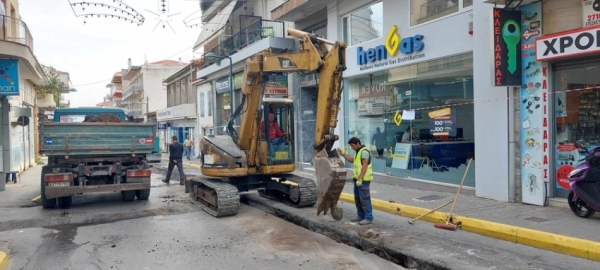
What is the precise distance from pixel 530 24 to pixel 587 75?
57.6 inches

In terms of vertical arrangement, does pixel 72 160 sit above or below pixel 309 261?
above

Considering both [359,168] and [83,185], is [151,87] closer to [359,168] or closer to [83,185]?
[83,185]

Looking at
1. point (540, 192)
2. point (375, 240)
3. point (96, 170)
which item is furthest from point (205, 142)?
point (540, 192)

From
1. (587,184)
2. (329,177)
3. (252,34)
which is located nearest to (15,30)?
(252,34)

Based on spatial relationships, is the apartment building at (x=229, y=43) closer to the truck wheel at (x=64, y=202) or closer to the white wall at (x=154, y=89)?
the truck wheel at (x=64, y=202)

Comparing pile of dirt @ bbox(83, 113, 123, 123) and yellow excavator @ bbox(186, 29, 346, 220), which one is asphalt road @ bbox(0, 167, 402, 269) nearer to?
yellow excavator @ bbox(186, 29, 346, 220)

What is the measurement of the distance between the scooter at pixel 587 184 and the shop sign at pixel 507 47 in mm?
2068

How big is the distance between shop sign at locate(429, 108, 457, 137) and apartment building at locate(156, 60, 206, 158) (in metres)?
20.8

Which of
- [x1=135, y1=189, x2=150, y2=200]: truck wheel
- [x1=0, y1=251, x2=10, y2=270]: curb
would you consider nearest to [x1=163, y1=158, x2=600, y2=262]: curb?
[x1=135, y1=189, x2=150, y2=200]: truck wheel

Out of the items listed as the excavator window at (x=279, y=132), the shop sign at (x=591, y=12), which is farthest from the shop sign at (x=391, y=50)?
the shop sign at (x=591, y=12)

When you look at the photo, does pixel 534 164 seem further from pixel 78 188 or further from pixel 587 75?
pixel 78 188

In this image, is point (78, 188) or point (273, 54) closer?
point (273, 54)

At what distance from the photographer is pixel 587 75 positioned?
8.52 m

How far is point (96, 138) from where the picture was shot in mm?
10844
